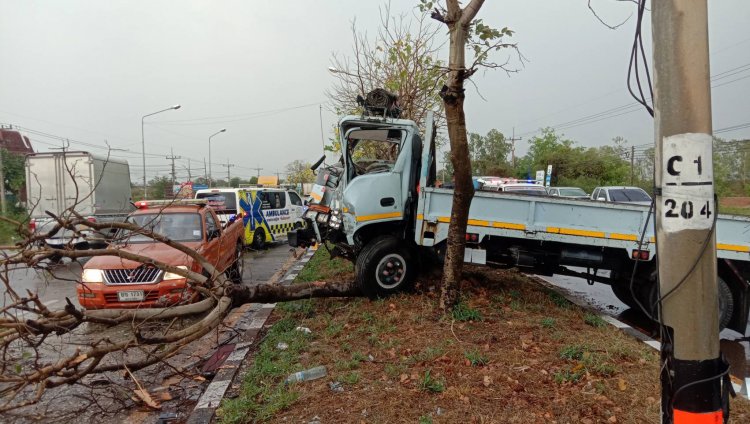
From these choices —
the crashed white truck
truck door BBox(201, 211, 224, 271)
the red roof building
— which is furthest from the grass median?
the red roof building

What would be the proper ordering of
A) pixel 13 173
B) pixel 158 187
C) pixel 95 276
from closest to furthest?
pixel 95 276 → pixel 13 173 → pixel 158 187

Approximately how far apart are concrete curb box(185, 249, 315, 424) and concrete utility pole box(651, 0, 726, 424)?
10.8 ft

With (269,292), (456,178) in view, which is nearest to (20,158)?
(269,292)

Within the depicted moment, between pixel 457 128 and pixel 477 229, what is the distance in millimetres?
1705

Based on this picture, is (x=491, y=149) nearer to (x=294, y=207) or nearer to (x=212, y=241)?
(x=294, y=207)

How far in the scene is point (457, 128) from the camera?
15.4 feet

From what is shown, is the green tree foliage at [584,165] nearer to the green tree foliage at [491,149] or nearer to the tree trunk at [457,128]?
the green tree foliage at [491,149]

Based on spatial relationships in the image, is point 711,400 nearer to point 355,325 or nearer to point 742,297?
point 355,325

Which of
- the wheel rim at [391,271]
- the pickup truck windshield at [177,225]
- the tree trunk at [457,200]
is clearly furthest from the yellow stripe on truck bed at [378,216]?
the pickup truck windshield at [177,225]

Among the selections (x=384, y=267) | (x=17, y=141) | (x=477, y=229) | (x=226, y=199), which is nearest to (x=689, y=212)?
(x=477, y=229)

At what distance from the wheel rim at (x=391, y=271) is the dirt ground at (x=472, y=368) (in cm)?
30

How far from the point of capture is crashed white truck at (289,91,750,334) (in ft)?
18.4

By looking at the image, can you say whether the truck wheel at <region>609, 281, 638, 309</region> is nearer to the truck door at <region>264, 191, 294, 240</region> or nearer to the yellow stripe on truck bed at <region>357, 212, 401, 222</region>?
the yellow stripe on truck bed at <region>357, 212, 401, 222</region>

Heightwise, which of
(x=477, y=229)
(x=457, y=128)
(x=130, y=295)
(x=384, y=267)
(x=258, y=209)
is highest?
(x=457, y=128)
